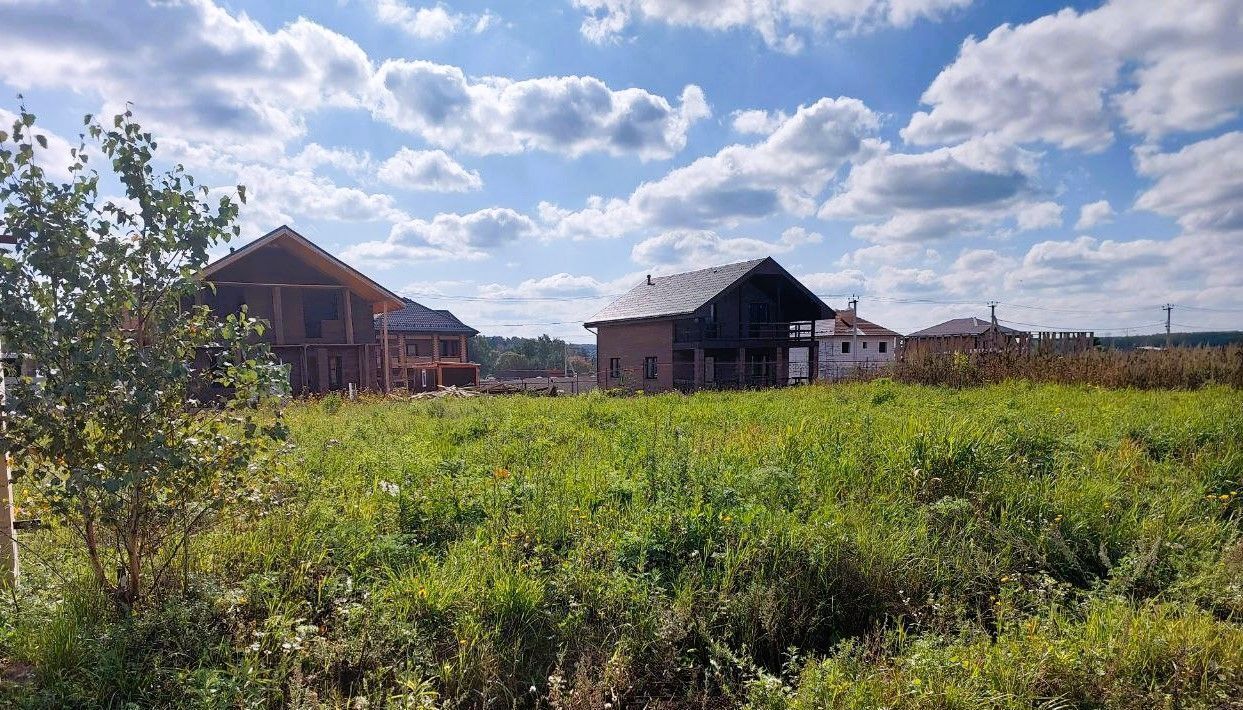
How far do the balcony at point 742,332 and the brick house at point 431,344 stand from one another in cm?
1392

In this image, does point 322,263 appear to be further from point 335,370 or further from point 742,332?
point 742,332

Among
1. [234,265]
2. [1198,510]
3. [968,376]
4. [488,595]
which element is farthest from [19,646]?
[234,265]

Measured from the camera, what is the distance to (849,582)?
14.2 ft

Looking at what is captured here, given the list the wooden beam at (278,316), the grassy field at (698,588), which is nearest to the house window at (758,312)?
the wooden beam at (278,316)

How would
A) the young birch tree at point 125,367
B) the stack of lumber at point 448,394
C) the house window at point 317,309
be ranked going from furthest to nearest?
1. the house window at point 317,309
2. the stack of lumber at point 448,394
3. the young birch tree at point 125,367

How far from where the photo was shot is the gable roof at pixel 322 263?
68.8 ft

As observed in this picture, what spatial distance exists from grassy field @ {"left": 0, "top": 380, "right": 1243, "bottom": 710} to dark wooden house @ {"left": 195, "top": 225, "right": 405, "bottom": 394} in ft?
60.7

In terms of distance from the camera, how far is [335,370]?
85.0 feet

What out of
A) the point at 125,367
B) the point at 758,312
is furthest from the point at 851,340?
Result: the point at 125,367

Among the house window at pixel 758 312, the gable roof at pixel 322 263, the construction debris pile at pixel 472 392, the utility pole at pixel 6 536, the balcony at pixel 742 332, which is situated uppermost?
the gable roof at pixel 322 263

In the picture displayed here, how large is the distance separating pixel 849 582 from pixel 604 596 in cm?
181

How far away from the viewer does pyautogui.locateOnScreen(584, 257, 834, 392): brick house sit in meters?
28.6

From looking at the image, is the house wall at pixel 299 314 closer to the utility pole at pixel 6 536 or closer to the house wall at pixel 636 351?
the house wall at pixel 636 351

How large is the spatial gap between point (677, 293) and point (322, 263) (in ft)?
53.0
